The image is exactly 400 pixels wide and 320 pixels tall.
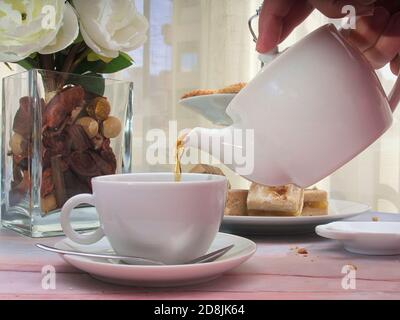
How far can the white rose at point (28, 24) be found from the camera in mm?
511

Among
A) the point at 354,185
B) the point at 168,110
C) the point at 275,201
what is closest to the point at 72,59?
the point at 275,201

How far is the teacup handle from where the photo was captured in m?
0.41

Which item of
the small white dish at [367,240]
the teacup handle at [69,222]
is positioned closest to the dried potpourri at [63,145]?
the teacup handle at [69,222]

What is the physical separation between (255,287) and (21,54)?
34 cm

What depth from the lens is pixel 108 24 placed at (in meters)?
0.57

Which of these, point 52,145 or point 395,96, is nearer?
point 395,96

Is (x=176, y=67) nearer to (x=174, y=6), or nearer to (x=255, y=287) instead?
(x=174, y=6)

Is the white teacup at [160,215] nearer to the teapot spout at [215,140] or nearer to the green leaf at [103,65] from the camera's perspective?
the teapot spout at [215,140]

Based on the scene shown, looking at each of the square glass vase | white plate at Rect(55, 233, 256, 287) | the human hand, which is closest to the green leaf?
the square glass vase

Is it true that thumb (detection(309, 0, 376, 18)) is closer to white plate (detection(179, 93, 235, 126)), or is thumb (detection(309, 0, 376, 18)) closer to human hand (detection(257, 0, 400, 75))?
human hand (detection(257, 0, 400, 75))

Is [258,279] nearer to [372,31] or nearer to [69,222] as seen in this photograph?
[69,222]

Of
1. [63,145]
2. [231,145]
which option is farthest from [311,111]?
[63,145]

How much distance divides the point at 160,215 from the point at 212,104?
40cm
